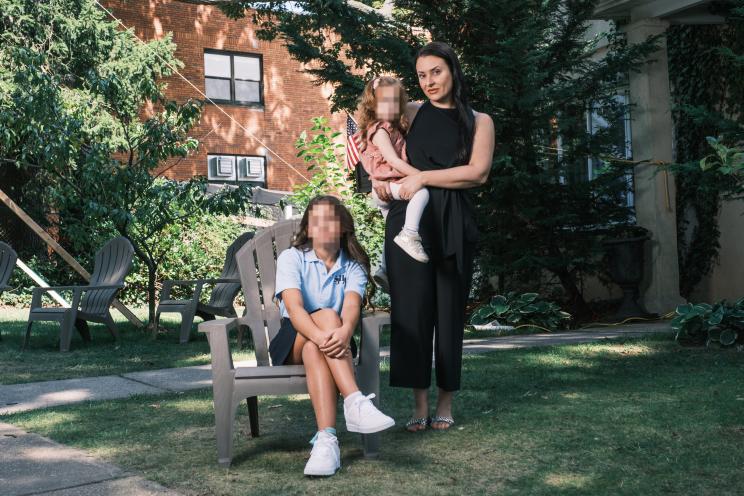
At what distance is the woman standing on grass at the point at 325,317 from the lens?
3.63 metres

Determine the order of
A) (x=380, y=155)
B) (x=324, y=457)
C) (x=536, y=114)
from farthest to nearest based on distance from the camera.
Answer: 1. (x=536, y=114)
2. (x=380, y=155)
3. (x=324, y=457)

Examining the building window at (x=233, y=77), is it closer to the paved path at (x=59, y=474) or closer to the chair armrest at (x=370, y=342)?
the paved path at (x=59, y=474)

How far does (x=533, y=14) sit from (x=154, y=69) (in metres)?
11.9

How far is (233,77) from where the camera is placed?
78.4 feet

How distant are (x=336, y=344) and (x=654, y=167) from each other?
7.50 meters

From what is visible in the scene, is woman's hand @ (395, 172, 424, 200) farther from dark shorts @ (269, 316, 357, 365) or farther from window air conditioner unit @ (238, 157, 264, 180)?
window air conditioner unit @ (238, 157, 264, 180)

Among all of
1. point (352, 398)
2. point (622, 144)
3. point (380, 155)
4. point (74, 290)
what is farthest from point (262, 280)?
point (622, 144)

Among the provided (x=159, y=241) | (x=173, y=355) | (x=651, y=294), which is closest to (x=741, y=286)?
(x=651, y=294)

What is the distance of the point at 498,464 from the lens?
12.2 feet

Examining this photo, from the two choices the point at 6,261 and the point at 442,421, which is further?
the point at 6,261

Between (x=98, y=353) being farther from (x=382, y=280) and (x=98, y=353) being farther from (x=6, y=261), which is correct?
(x=382, y=280)

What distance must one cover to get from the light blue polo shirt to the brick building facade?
61.2ft

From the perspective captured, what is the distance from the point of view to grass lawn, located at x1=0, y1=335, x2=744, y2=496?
3.45 m

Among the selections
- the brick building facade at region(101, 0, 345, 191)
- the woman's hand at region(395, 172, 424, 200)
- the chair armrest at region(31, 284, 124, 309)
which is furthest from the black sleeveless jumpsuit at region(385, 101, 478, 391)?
the brick building facade at region(101, 0, 345, 191)
